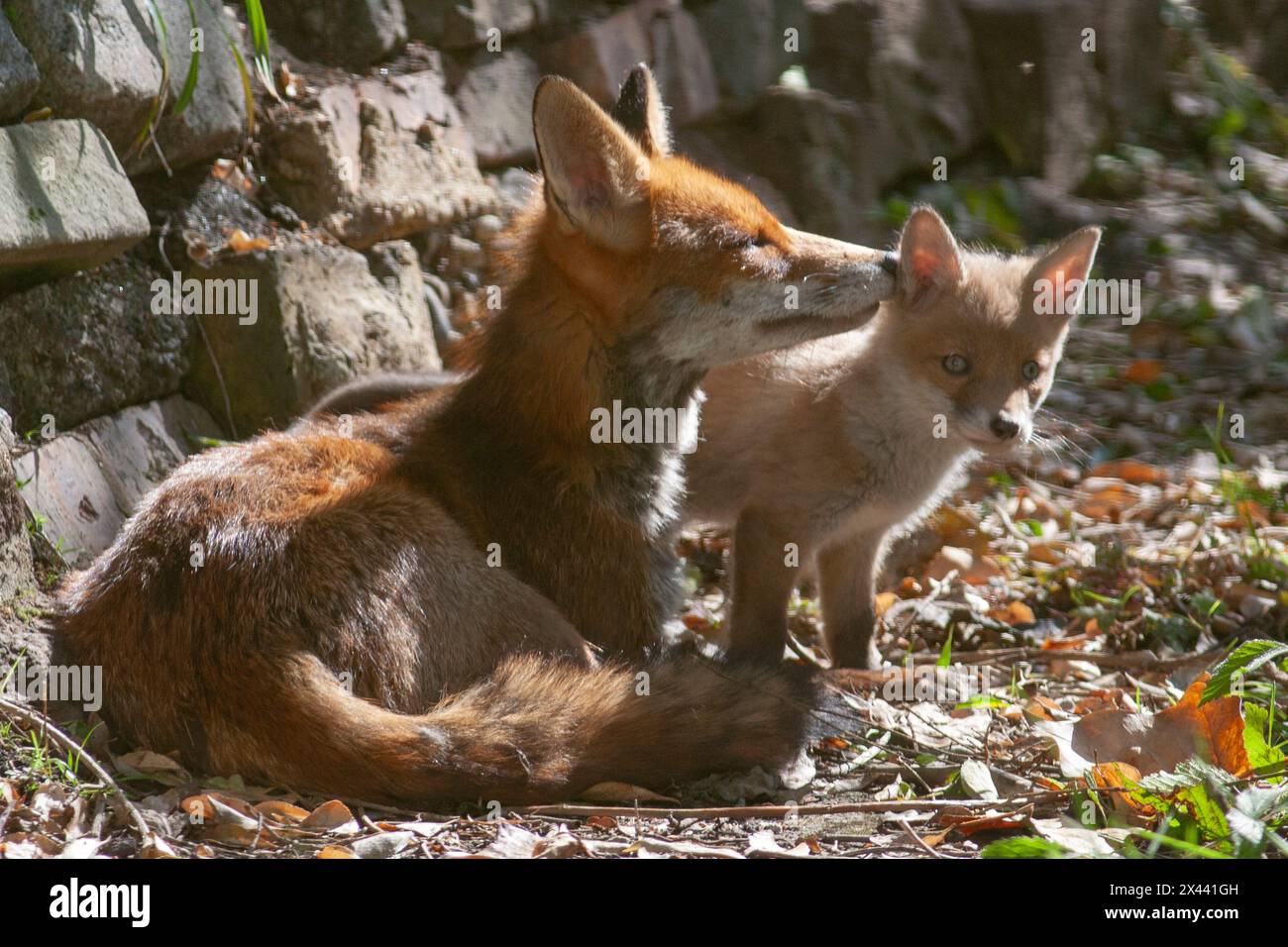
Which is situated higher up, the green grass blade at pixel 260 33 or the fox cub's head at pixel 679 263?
the green grass blade at pixel 260 33

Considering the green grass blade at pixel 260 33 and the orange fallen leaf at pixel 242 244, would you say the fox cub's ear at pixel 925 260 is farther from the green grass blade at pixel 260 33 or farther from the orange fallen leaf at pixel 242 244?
the orange fallen leaf at pixel 242 244

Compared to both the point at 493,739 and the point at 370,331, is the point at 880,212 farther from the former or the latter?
the point at 493,739

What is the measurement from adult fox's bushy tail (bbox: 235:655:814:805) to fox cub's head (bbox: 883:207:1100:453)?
5.11ft

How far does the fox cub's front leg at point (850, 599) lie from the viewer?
16.5 ft

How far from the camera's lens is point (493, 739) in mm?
3322

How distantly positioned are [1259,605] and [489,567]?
3401 mm

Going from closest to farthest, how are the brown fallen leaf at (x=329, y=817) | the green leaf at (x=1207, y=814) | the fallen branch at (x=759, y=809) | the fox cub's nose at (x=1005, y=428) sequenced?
the green leaf at (x=1207, y=814), the brown fallen leaf at (x=329, y=817), the fallen branch at (x=759, y=809), the fox cub's nose at (x=1005, y=428)

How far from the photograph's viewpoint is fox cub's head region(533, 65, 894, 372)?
12.9 ft

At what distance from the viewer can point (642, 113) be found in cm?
443

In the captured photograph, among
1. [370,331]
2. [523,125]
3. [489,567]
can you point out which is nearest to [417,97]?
[523,125]

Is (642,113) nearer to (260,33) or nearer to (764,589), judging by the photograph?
(260,33)

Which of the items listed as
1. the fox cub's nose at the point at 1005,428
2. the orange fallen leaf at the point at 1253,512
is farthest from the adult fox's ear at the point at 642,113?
the orange fallen leaf at the point at 1253,512

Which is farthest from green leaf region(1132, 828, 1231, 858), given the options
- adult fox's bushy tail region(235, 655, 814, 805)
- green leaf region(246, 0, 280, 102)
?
green leaf region(246, 0, 280, 102)
